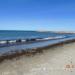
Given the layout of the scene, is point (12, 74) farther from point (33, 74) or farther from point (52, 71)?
point (52, 71)

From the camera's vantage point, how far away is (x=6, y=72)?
12.5 m

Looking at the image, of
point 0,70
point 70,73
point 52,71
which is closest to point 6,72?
point 0,70

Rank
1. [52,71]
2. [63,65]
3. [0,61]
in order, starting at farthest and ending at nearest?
[0,61] < [63,65] < [52,71]

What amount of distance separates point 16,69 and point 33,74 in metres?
2.01

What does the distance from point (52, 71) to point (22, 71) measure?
178 centimetres

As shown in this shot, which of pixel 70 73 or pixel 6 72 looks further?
pixel 6 72

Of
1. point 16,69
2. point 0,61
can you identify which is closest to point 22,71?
point 16,69

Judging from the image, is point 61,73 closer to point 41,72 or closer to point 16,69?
point 41,72

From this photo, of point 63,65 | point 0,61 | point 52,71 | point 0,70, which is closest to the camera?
point 52,71

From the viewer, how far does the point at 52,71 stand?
480 inches

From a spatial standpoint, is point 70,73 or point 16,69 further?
point 16,69

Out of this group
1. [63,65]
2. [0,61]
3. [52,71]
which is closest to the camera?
[52,71]

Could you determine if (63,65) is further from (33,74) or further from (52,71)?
(33,74)

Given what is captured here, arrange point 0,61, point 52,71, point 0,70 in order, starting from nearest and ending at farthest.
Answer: point 52,71 → point 0,70 → point 0,61
